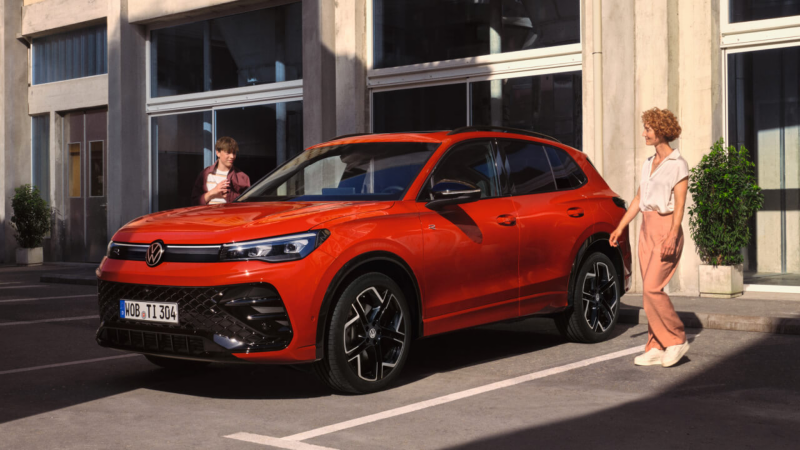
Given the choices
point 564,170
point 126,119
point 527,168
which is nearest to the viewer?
point 527,168

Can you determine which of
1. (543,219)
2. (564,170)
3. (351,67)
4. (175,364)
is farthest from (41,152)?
(543,219)

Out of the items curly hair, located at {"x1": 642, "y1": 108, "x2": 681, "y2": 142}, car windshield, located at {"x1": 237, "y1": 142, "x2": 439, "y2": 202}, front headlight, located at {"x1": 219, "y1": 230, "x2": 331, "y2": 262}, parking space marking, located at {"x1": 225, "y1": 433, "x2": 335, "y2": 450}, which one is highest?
curly hair, located at {"x1": 642, "y1": 108, "x2": 681, "y2": 142}

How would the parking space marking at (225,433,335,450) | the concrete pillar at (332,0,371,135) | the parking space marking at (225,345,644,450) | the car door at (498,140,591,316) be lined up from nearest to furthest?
1. the parking space marking at (225,433,335,450)
2. the parking space marking at (225,345,644,450)
3. the car door at (498,140,591,316)
4. the concrete pillar at (332,0,371,135)

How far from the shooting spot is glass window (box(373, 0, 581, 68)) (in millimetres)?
13062

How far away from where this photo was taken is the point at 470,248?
6684 mm

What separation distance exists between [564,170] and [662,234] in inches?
53.4

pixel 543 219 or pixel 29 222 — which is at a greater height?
pixel 29 222

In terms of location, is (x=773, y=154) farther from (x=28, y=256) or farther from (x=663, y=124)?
(x=28, y=256)

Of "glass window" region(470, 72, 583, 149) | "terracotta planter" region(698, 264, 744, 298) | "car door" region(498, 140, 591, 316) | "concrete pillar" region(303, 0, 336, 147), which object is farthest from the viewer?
"concrete pillar" region(303, 0, 336, 147)

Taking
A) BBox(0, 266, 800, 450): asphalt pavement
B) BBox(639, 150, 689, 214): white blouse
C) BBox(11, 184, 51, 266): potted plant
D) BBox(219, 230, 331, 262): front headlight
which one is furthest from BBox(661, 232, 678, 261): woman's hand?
BBox(11, 184, 51, 266): potted plant

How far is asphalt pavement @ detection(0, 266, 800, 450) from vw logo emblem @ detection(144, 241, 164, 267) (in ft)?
2.90

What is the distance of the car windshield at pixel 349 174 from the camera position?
21.6 ft

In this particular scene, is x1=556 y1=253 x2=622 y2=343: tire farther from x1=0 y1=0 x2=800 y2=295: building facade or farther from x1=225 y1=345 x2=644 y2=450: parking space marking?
x1=0 y1=0 x2=800 y2=295: building facade

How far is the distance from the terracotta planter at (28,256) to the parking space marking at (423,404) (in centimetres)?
1663
